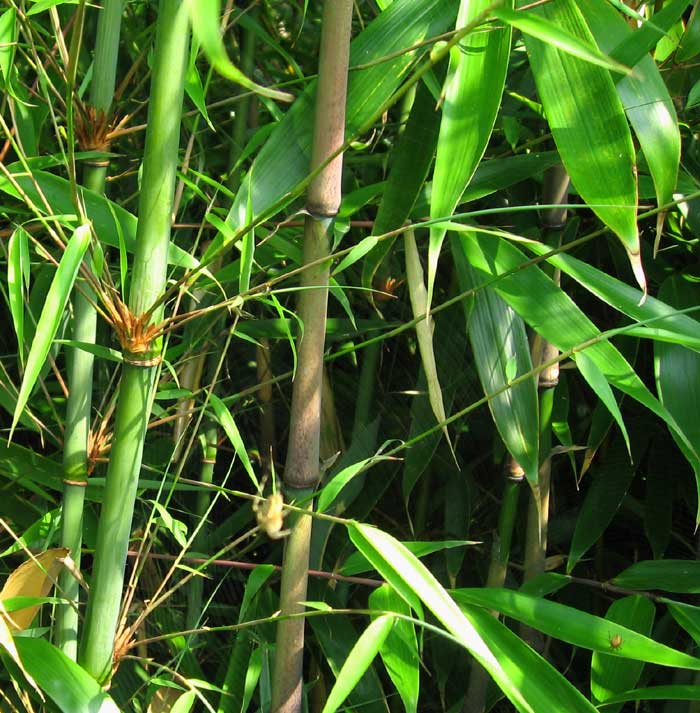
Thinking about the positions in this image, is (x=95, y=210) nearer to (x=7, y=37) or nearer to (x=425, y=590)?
(x=7, y=37)

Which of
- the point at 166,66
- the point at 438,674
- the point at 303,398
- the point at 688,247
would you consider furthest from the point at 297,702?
the point at 688,247

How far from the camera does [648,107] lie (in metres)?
0.55

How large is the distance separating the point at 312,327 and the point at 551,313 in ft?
0.55

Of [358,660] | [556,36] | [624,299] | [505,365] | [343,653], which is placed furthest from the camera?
[343,653]

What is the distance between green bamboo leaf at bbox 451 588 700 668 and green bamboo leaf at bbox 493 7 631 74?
1.22ft

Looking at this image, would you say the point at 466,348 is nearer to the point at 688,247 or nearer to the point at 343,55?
the point at 688,247

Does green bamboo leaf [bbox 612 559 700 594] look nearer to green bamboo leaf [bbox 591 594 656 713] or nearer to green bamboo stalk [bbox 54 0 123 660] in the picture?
green bamboo leaf [bbox 591 594 656 713]

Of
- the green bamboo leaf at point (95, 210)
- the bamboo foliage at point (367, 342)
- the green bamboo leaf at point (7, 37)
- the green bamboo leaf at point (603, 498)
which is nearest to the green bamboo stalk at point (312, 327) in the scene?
the bamboo foliage at point (367, 342)

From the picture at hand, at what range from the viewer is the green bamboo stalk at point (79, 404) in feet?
1.95

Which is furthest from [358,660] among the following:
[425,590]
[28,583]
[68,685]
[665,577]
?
[665,577]

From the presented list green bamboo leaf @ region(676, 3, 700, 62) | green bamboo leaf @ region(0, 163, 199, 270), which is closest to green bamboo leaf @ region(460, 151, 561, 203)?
green bamboo leaf @ region(676, 3, 700, 62)

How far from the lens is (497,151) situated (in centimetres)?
92

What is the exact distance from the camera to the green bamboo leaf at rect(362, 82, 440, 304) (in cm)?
61

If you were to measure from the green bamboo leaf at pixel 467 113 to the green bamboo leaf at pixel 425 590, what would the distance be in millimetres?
143
